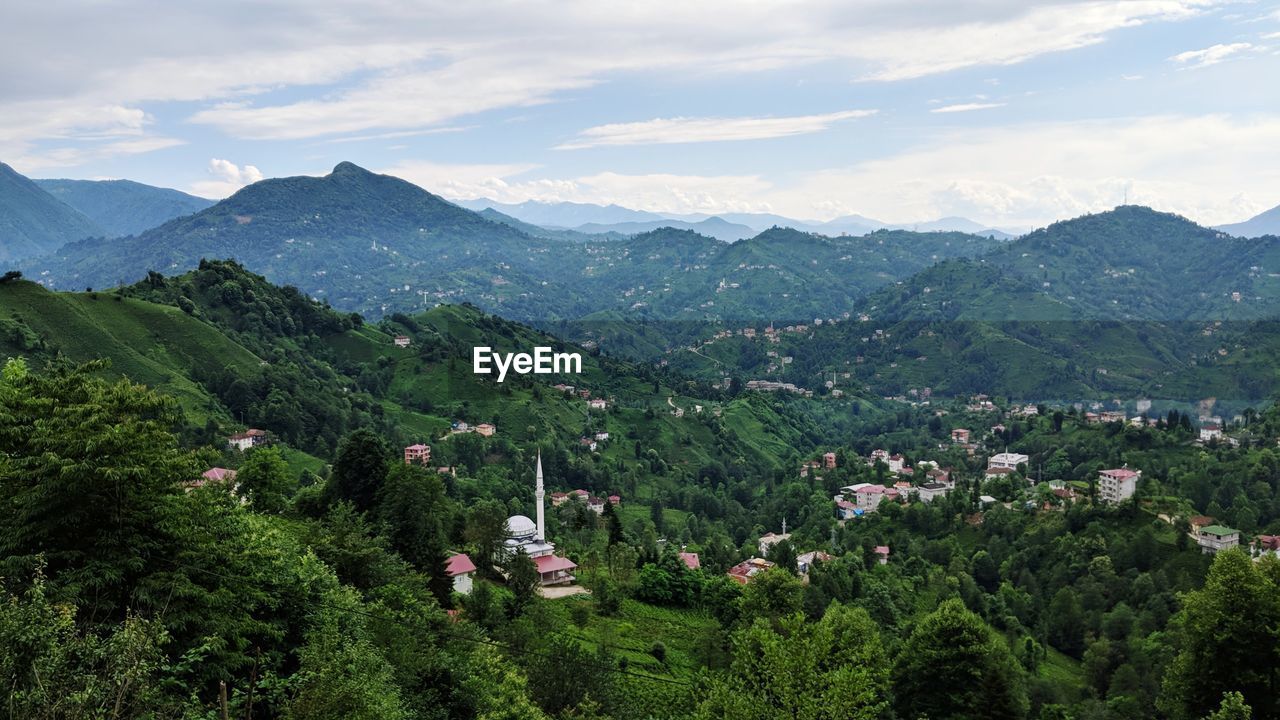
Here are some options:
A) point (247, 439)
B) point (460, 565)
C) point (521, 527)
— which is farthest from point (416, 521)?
point (247, 439)

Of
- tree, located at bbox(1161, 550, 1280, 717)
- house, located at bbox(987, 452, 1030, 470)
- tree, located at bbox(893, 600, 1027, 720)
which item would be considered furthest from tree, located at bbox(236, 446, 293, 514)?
house, located at bbox(987, 452, 1030, 470)

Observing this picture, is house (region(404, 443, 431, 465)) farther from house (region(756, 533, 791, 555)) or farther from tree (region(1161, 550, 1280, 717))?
tree (region(1161, 550, 1280, 717))

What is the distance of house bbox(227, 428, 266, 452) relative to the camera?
2694 inches

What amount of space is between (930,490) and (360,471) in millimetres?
65324

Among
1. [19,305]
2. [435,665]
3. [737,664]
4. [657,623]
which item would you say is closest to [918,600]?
[657,623]

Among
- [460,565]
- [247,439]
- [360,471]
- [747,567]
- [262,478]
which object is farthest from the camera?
[247,439]

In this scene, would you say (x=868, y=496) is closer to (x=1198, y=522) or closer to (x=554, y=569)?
(x=1198, y=522)

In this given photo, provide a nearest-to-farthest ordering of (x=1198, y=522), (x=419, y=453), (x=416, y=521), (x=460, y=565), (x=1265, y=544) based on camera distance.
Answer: (x=416, y=521) < (x=460, y=565) < (x=1265, y=544) < (x=1198, y=522) < (x=419, y=453)

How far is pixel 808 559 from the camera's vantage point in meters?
64.6

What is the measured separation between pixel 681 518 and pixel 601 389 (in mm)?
52240

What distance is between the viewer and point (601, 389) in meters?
137

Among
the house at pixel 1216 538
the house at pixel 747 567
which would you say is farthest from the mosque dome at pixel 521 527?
the house at pixel 1216 538

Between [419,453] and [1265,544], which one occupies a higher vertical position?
[419,453]

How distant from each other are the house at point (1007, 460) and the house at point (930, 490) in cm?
1476
